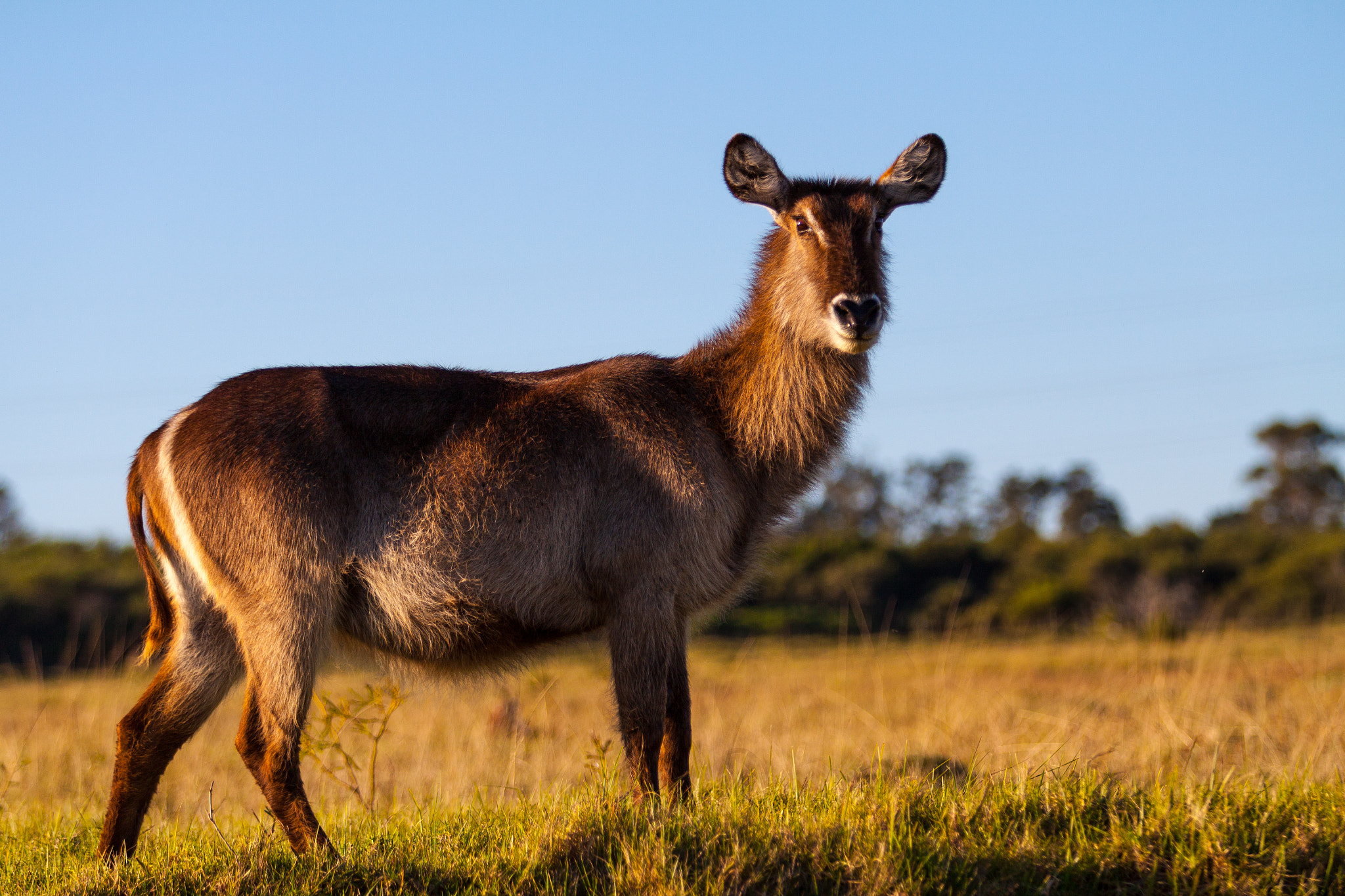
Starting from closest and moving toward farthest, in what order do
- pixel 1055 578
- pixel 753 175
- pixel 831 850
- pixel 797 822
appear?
1. pixel 831 850
2. pixel 797 822
3. pixel 753 175
4. pixel 1055 578

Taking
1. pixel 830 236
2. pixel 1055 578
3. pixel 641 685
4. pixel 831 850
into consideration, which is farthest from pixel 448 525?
pixel 1055 578

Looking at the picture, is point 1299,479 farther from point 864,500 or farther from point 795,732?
point 795,732

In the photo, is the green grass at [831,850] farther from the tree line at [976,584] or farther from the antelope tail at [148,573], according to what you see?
the tree line at [976,584]

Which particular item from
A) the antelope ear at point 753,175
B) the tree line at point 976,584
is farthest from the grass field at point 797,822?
the tree line at point 976,584

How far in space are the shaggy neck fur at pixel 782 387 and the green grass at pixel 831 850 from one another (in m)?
1.42

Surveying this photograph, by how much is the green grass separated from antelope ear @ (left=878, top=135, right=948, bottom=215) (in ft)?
8.62

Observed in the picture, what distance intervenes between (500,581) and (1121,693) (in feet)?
29.3

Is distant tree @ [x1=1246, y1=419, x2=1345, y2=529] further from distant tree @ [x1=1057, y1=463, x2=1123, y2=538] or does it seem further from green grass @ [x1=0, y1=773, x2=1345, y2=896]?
green grass @ [x1=0, y1=773, x2=1345, y2=896]

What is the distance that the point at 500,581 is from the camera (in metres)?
4.41

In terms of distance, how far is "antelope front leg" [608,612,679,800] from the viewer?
432cm

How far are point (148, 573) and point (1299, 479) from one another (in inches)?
2719

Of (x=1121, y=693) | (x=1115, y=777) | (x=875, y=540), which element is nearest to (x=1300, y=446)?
(x=875, y=540)

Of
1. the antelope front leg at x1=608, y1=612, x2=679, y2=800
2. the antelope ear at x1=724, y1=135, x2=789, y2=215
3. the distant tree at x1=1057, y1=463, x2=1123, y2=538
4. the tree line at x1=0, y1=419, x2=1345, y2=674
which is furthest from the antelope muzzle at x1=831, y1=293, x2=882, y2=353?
the distant tree at x1=1057, y1=463, x2=1123, y2=538

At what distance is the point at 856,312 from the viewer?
4.50 m
